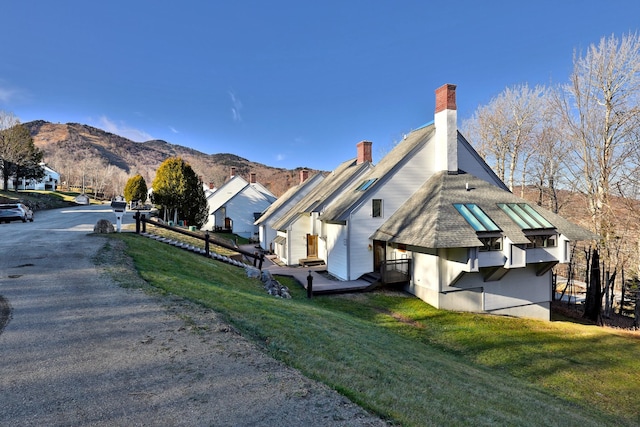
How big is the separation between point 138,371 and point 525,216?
1660cm

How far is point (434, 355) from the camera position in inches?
356

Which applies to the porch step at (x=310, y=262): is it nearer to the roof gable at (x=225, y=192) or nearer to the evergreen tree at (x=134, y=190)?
the roof gable at (x=225, y=192)

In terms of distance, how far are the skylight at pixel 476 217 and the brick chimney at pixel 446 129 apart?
300 cm

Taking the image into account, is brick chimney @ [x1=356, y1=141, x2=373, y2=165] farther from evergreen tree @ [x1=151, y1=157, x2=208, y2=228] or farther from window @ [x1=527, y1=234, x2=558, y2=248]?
evergreen tree @ [x1=151, y1=157, x2=208, y2=228]

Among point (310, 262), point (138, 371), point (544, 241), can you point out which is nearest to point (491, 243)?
point (544, 241)

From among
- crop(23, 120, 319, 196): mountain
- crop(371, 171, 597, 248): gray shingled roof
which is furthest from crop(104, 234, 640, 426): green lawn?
crop(23, 120, 319, 196): mountain

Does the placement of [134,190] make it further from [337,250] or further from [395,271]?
[395,271]

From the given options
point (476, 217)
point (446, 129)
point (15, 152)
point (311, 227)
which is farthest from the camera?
point (15, 152)

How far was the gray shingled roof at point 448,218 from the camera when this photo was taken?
13547 millimetres

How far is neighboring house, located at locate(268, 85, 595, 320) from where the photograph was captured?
1405 cm

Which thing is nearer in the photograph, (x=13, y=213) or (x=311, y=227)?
(x=13, y=213)

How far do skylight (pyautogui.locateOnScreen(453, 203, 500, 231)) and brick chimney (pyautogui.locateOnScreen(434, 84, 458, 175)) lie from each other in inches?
118

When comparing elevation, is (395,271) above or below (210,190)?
below

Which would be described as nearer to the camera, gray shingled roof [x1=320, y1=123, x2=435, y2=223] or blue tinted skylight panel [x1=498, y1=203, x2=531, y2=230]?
blue tinted skylight panel [x1=498, y1=203, x2=531, y2=230]
